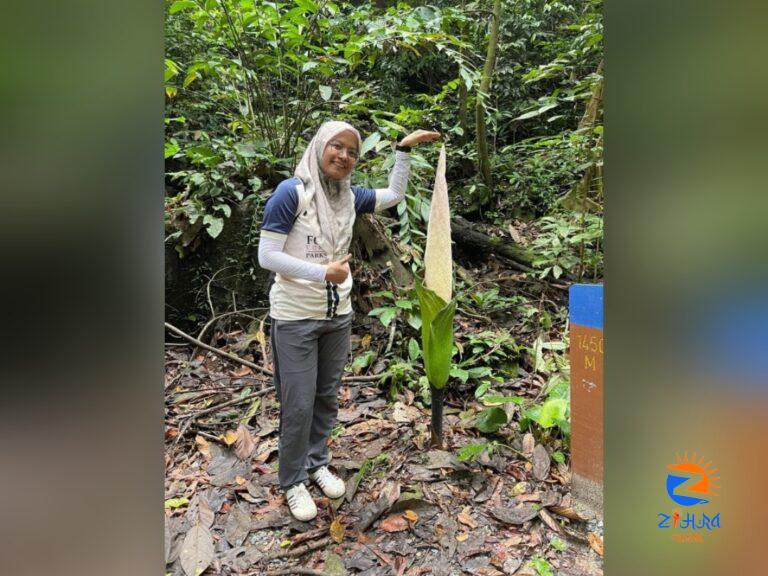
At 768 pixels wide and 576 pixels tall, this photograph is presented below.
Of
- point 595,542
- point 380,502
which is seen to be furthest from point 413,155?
point 595,542

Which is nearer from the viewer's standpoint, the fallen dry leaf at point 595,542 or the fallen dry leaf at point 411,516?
the fallen dry leaf at point 595,542

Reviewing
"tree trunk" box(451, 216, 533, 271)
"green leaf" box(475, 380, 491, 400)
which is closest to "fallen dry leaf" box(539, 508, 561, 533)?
"green leaf" box(475, 380, 491, 400)

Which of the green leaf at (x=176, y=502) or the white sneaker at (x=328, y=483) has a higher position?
the white sneaker at (x=328, y=483)

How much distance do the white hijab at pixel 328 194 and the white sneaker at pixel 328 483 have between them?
0.97 metres

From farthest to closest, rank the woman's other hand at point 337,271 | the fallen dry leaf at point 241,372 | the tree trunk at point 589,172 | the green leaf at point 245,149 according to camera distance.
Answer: the green leaf at point 245,149, the fallen dry leaf at point 241,372, the tree trunk at point 589,172, the woman's other hand at point 337,271

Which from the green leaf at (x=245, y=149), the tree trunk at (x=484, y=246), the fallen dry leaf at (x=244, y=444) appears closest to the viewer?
the fallen dry leaf at (x=244, y=444)

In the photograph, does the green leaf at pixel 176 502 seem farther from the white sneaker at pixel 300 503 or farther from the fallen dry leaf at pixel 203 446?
the white sneaker at pixel 300 503

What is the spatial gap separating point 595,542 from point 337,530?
37.6 inches

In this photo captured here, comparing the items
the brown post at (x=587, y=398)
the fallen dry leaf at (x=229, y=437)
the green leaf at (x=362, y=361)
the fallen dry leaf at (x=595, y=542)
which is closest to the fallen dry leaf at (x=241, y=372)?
the fallen dry leaf at (x=229, y=437)

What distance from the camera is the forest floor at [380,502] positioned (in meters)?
1.65

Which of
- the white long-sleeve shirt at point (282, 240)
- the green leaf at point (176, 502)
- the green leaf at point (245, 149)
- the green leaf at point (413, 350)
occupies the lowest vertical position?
the green leaf at point (176, 502)

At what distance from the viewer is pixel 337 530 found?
5.91 feet

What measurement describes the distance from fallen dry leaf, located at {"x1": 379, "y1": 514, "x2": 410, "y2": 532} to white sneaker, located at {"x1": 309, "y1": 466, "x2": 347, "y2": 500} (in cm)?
26
